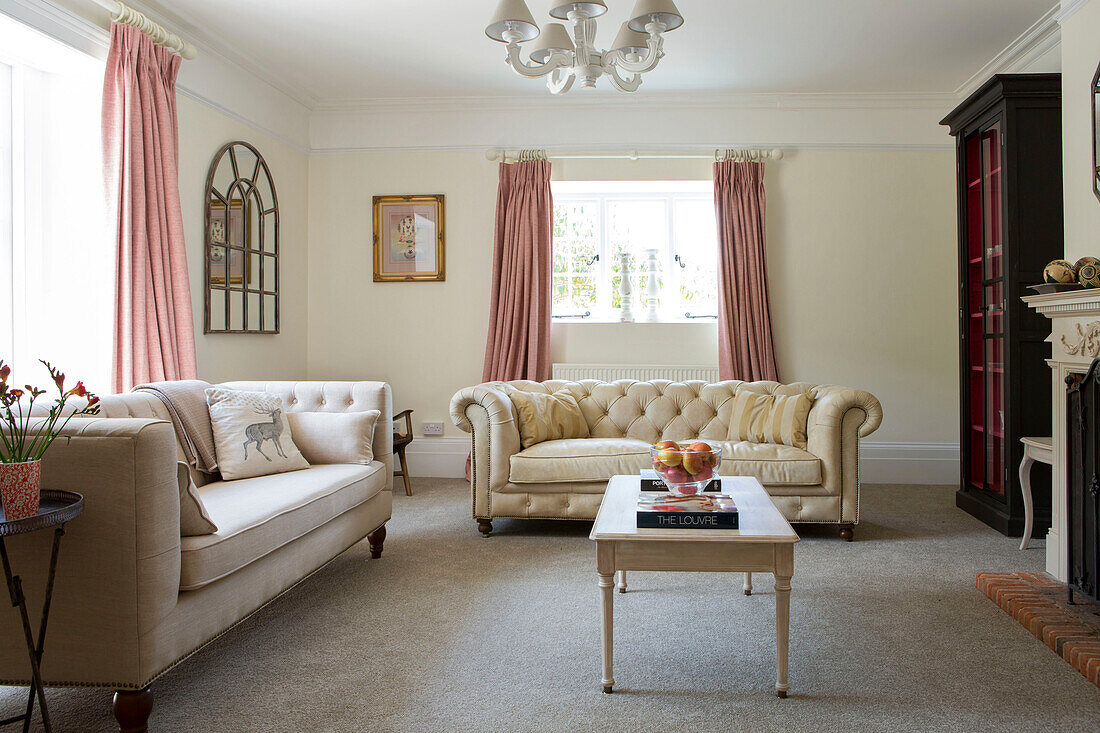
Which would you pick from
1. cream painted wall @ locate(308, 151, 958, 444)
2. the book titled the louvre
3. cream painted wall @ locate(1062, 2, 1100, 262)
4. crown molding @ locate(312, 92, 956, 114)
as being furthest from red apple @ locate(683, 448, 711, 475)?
crown molding @ locate(312, 92, 956, 114)

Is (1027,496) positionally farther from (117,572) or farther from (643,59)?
(117,572)

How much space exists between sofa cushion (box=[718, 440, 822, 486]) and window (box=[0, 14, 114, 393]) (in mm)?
3030

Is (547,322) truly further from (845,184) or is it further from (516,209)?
(845,184)

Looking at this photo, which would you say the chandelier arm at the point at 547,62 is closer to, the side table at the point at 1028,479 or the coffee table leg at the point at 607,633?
the coffee table leg at the point at 607,633

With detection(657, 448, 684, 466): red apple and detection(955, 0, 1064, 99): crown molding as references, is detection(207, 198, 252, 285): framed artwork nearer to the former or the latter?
detection(657, 448, 684, 466): red apple

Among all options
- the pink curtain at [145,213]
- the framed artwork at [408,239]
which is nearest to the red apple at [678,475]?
the pink curtain at [145,213]

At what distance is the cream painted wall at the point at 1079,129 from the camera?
3.12 meters

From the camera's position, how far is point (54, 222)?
3641 mm

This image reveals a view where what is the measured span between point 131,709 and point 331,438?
1.64 meters

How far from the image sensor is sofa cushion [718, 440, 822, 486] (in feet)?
12.5

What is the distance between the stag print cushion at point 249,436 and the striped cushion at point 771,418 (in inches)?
91.3

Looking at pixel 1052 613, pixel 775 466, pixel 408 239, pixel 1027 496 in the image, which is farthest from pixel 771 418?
pixel 408 239

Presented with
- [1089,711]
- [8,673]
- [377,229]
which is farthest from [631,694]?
[377,229]

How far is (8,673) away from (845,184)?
538 cm
